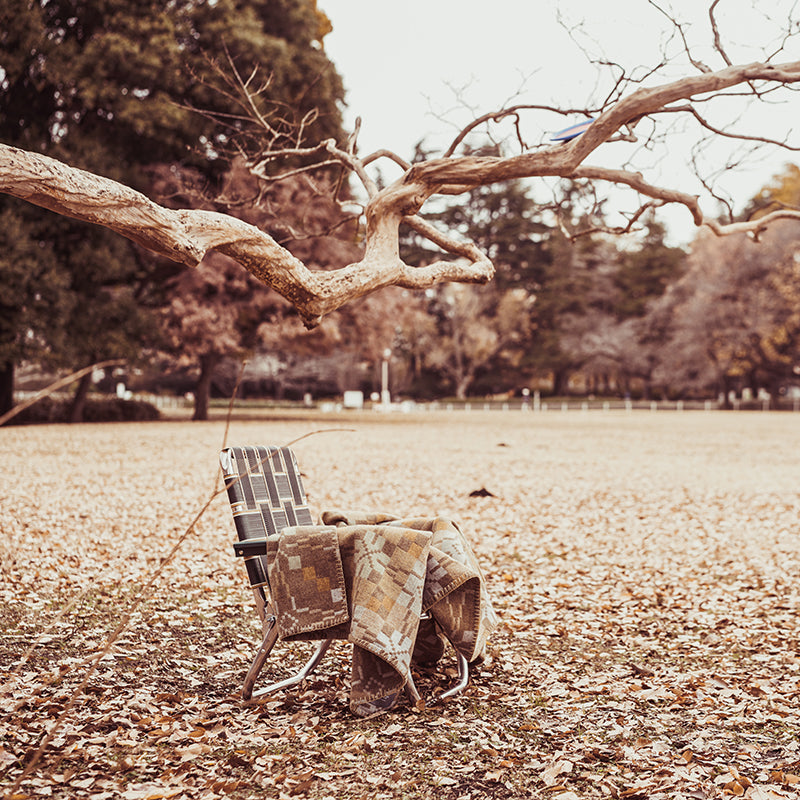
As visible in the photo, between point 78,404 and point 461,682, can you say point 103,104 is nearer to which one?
point 78,404

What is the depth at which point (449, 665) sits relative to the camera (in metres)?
4.24

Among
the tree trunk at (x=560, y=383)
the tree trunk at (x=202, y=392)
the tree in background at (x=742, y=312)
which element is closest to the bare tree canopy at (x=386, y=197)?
the tree trunk at (x=202, y=392)

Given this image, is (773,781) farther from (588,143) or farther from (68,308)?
(68,308)

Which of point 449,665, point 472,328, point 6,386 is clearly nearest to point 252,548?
point 449,665

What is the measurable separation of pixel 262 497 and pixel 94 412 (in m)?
23.8

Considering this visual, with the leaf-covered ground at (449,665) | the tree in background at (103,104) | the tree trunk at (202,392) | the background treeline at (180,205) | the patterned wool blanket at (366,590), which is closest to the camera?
the leaf-covered ground at (449,665)

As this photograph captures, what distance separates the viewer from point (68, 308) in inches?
790

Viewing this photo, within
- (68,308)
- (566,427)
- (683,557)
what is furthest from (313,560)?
(566,427)

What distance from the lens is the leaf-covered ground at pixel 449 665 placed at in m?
2.92

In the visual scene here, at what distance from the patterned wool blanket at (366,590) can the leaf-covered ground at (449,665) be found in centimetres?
23

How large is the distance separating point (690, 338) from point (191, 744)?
44071 millimetres

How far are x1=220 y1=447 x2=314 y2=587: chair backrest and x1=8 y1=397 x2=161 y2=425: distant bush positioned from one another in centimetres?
2101

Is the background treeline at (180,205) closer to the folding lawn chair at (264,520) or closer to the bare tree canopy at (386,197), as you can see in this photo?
the bare tree canopy at (386,197)

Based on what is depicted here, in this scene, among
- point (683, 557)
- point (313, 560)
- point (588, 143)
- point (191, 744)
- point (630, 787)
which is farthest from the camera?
point (683, 557)
